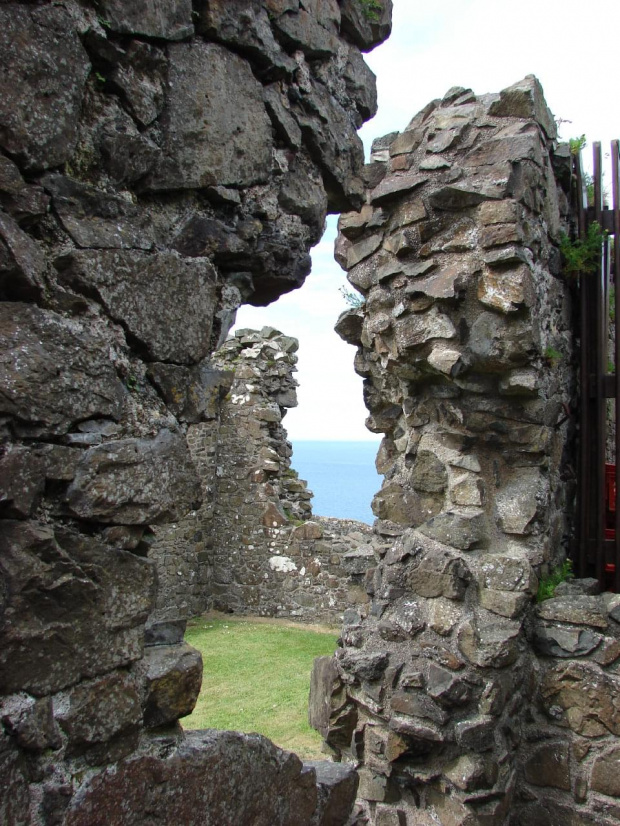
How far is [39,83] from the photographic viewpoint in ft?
5.92

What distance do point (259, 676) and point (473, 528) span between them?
409 centimetres

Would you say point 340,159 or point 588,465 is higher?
point 340,159

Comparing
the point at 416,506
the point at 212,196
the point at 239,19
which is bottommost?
the point at 416,506

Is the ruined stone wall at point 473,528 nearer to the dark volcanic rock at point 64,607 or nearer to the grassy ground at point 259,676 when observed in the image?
the grassy ground at point 259,676

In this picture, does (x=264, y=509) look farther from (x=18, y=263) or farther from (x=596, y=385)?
(x=18, y=263)

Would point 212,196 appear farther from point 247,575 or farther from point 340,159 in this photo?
point 247,575

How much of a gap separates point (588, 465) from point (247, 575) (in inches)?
275

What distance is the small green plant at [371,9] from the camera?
10.1 ft

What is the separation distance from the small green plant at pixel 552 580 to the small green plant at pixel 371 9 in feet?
10.2

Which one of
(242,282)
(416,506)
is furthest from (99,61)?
(416,506)

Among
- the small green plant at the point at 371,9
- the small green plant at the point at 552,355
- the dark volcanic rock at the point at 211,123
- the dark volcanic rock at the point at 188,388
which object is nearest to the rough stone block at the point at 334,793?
the dark volcanic rock at the point at 188,388

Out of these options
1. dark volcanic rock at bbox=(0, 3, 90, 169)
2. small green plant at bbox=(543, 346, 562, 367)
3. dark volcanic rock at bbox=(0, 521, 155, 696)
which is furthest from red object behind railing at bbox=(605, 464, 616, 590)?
dark volcanic rock at bbox=(0, 3, 90, 169)

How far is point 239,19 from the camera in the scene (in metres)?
2.38

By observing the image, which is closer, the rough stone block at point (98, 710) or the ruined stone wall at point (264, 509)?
the rough stone block at point (98, 710)
